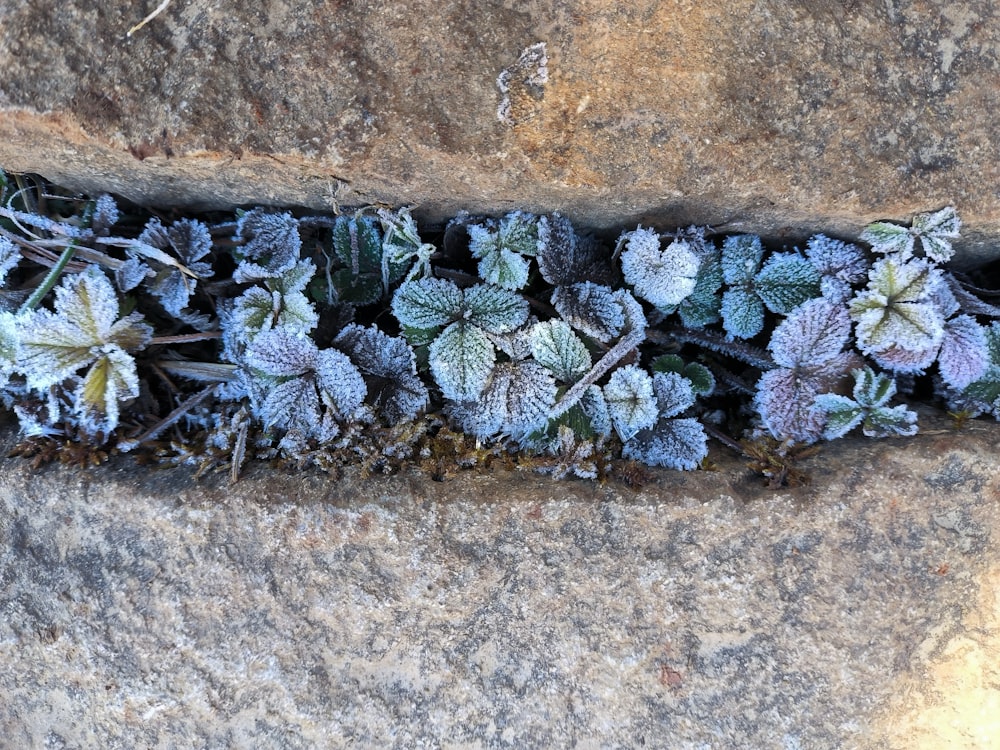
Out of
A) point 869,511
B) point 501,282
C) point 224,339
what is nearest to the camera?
point 869,511

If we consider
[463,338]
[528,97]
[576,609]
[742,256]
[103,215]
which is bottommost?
[576,609]

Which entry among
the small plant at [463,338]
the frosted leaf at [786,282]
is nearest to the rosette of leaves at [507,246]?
the small plant at [463,338]

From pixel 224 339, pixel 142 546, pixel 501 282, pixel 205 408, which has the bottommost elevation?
pixel 142 546

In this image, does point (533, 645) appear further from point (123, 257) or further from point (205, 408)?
point (123, 257)

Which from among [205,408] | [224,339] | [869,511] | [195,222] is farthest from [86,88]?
[869,511]

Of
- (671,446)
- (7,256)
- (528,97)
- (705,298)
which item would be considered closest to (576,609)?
(671,446)

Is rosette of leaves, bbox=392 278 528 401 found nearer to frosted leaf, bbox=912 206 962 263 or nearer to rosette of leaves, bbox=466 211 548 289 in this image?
rosette of leaves, bbox=466 211 548 289

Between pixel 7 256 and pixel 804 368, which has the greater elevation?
pixel 7 256

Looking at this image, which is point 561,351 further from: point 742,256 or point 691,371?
point 742,256
